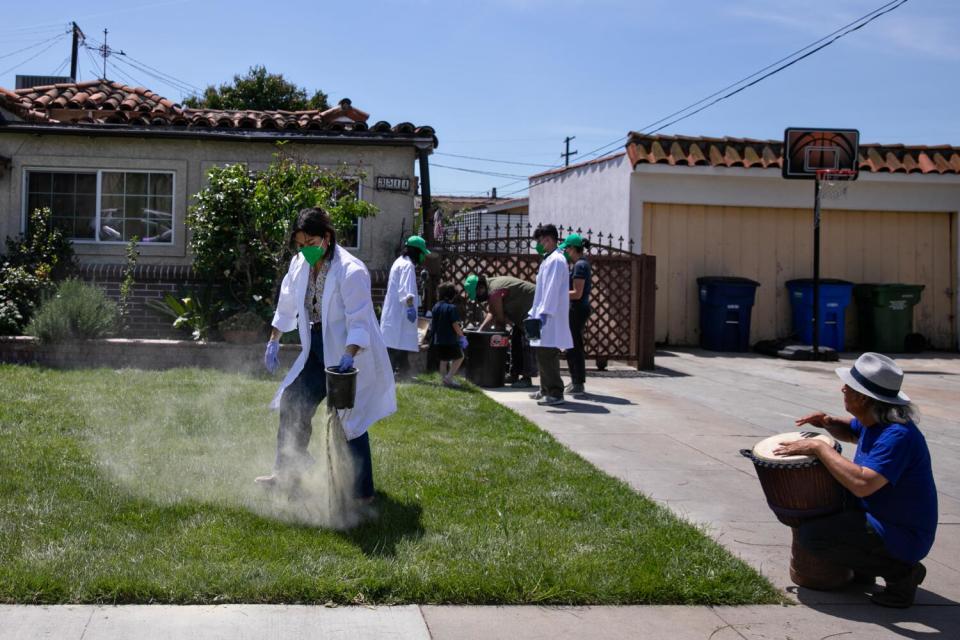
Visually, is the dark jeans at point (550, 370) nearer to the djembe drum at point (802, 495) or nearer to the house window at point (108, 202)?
the djembe drum at point (802, 495)

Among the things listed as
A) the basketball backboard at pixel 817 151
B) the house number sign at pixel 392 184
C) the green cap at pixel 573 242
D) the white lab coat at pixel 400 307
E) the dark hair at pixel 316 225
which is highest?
the basketball backboard at pixel 817 151

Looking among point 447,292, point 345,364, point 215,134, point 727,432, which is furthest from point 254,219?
point 345,364

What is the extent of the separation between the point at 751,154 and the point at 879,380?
46.0 ft

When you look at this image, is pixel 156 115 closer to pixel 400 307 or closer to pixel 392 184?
pixel 392 184

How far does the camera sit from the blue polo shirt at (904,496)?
454cm

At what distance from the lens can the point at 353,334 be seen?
18.5ft

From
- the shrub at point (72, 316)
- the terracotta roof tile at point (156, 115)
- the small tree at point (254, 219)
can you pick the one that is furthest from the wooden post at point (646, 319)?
the shrub at point (72, 316)

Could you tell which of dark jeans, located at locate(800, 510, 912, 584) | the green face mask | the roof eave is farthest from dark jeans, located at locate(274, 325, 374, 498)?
the roof eave

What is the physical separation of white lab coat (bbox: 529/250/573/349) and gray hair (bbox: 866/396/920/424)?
5969 mm

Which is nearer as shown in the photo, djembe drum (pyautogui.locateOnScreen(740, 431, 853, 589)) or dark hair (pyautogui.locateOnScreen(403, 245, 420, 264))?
djembe drum (pyautogui.locateOnScreen(740, 431, 853, 589))

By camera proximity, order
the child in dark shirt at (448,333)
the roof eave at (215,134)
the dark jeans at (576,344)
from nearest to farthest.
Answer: the dark jeans at (576,344) < the child in dark shirt at (448,333) < the roof eave at (215,134)

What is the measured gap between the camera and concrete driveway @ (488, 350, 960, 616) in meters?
5.60

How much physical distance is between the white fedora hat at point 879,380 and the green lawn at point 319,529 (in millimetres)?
1081

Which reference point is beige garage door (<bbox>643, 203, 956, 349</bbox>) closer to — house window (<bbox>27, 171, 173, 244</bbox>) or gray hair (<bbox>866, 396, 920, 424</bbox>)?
house window (<bbox>27, 171, 173, 244</bbox>)
